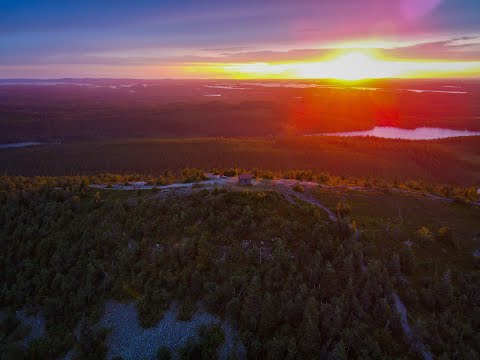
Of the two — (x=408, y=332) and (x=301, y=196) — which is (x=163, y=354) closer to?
(x=408, y=332)

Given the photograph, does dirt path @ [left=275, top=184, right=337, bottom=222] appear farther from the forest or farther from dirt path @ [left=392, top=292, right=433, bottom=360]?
dirt path @ [left=392, top=292, right=433, bottom=360]

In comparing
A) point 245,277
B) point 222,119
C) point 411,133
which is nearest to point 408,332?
point 245,277

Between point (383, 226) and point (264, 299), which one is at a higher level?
point (383, 226)

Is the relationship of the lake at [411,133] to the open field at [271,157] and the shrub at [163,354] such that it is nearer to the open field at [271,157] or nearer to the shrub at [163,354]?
the open field at [271,157]

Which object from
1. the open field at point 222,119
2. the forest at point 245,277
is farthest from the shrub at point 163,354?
the open field at point 222,119

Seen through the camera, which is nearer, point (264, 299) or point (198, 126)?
point (264, 299)

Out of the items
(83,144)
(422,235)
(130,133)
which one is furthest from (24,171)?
(422,235)

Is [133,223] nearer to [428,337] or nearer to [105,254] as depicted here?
[105,254]
